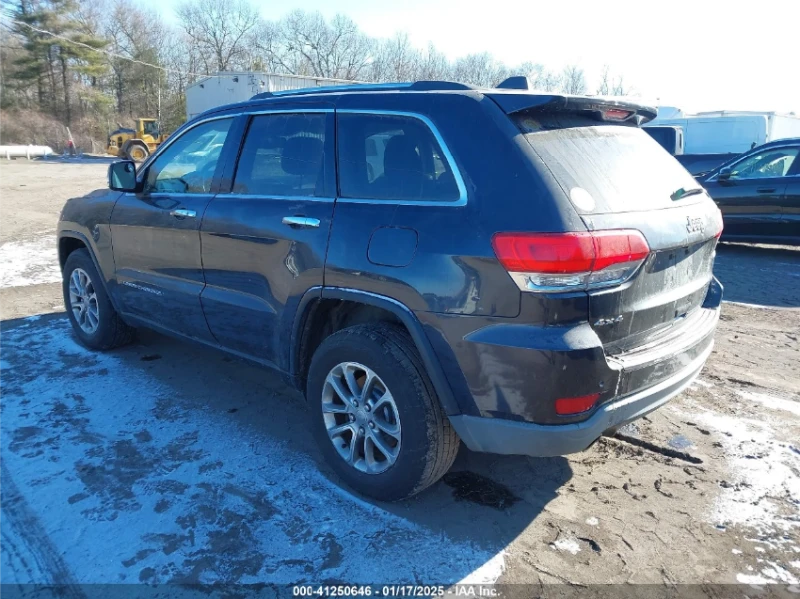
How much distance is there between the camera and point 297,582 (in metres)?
2.52

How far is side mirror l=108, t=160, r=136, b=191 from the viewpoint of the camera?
4.36m

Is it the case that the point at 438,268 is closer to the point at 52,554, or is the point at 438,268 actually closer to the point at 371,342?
the point at 371,342

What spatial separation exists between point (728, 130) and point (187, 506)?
24689 millimetres

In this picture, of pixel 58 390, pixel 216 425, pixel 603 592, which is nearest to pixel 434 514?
pixel 603 592

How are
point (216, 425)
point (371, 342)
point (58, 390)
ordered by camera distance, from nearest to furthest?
point (371, 342)
point (216, 425)
point (58, 390)

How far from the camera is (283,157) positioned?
349 cm

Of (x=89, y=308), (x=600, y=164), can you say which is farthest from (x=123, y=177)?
(x=600, y=164)

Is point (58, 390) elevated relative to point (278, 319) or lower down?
lower down

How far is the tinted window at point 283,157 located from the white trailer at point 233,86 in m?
32.6

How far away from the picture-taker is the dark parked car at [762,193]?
8.88 metres

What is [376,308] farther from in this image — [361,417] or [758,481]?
[758,481]

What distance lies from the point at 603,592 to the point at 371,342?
1.40 meters

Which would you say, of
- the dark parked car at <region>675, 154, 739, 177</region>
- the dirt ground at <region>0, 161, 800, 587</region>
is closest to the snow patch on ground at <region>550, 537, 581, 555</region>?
the dirt ground at <region>0, 161, 800, 587</region>

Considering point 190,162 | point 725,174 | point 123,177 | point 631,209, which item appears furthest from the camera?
point 725,174
